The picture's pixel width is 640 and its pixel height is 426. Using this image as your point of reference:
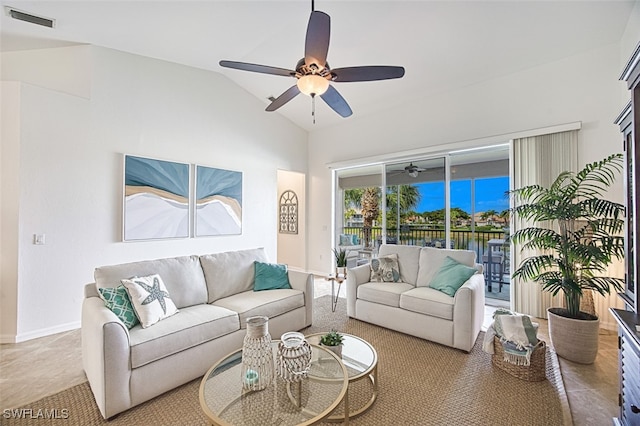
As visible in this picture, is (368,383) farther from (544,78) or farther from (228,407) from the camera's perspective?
(544,78)

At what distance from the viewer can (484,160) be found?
4285 mm

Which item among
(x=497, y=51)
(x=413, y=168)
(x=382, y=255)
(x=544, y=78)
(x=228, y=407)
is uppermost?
(x=497, y=51)

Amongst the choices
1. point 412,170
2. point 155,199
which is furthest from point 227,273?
point 412,170

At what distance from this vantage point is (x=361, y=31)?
338 centimetres

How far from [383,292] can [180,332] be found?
208cm

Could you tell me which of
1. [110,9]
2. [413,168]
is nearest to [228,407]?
[110,9]

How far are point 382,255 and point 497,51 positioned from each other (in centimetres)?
289

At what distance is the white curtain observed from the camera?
346 centimetres

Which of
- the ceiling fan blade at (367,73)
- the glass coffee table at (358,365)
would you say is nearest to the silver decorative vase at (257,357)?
the glass coffee table at (358,365)

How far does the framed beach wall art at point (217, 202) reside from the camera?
4492 mm

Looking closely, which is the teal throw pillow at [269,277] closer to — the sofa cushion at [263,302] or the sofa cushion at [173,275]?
the sofa cushion at [263,302]

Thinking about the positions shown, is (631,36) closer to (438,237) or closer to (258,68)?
(438,237)

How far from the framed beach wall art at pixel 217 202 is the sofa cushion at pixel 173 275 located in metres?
1.75

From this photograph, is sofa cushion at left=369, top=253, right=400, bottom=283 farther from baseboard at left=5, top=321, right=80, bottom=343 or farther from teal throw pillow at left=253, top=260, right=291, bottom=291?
baseboard at left=5, top=321, right=80, bottom=343
